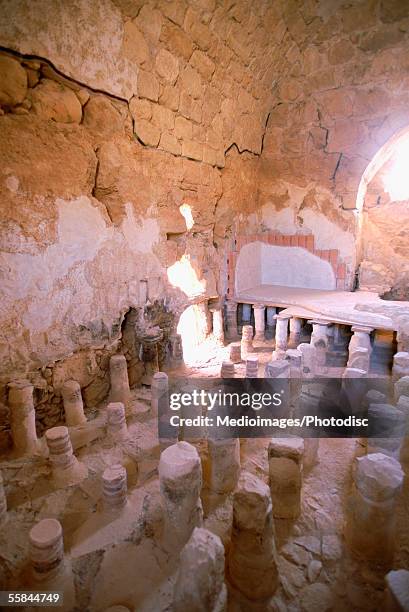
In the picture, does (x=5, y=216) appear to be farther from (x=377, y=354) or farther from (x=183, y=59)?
(x=377, y=354)

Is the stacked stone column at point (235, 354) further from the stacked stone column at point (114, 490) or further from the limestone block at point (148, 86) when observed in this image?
the limestone block at point (148, 86)

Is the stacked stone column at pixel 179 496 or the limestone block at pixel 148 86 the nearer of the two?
the stacked stone column at pixel 179 496

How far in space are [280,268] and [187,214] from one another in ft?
6.94

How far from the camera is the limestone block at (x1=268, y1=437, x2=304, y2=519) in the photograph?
2.03m

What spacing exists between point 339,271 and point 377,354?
5.48 feet

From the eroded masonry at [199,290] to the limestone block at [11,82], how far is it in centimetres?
2

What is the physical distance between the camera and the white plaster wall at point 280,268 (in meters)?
5.51

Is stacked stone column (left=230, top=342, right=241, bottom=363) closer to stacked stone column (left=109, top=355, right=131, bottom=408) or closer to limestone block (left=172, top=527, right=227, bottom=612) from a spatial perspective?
stacked stone column (left=109, top=355, right=131, bottom=408)

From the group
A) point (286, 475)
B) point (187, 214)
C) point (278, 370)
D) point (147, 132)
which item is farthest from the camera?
point (187, 214)

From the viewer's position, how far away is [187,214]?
4344 mm

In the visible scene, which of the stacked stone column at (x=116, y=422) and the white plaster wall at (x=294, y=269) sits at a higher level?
the white plaster wall at (x=294, y=269)

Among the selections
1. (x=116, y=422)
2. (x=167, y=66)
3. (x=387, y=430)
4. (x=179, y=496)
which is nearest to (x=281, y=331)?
(x=387, y=430)

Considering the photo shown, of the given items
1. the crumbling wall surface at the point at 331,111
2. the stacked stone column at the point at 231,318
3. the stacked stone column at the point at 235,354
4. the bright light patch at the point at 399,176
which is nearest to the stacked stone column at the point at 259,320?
the stacked stone column at the point at 231,318

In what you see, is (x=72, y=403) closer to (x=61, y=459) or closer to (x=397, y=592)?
(x=61, y=459)
